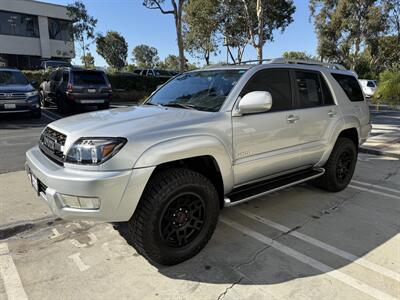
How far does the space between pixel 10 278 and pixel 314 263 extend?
2.70 meters

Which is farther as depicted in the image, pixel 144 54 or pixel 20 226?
pixel 144 54

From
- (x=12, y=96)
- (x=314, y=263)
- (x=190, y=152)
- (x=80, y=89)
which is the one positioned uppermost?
(x=80, y=89)

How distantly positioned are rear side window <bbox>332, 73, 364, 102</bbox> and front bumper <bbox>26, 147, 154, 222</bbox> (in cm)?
346

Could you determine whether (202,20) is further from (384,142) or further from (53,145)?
(53,145)

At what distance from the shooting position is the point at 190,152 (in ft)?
10.3

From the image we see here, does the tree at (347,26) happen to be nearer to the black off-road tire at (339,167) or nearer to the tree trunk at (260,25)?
the tree trunk at (260,25)

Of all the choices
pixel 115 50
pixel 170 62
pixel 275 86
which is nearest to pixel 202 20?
pixel 275 86

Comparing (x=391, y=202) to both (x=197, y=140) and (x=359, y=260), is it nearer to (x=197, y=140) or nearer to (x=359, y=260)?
(x=359, y=260)

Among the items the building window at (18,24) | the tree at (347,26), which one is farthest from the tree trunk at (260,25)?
the building window at (18,24)

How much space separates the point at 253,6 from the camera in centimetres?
2550

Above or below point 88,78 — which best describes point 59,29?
above

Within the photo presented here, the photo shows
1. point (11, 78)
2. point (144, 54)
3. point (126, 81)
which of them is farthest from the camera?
point (144, 54)

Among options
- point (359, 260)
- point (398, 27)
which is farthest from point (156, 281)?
point (398, 27)

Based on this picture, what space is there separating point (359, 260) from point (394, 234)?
0.84 metres
